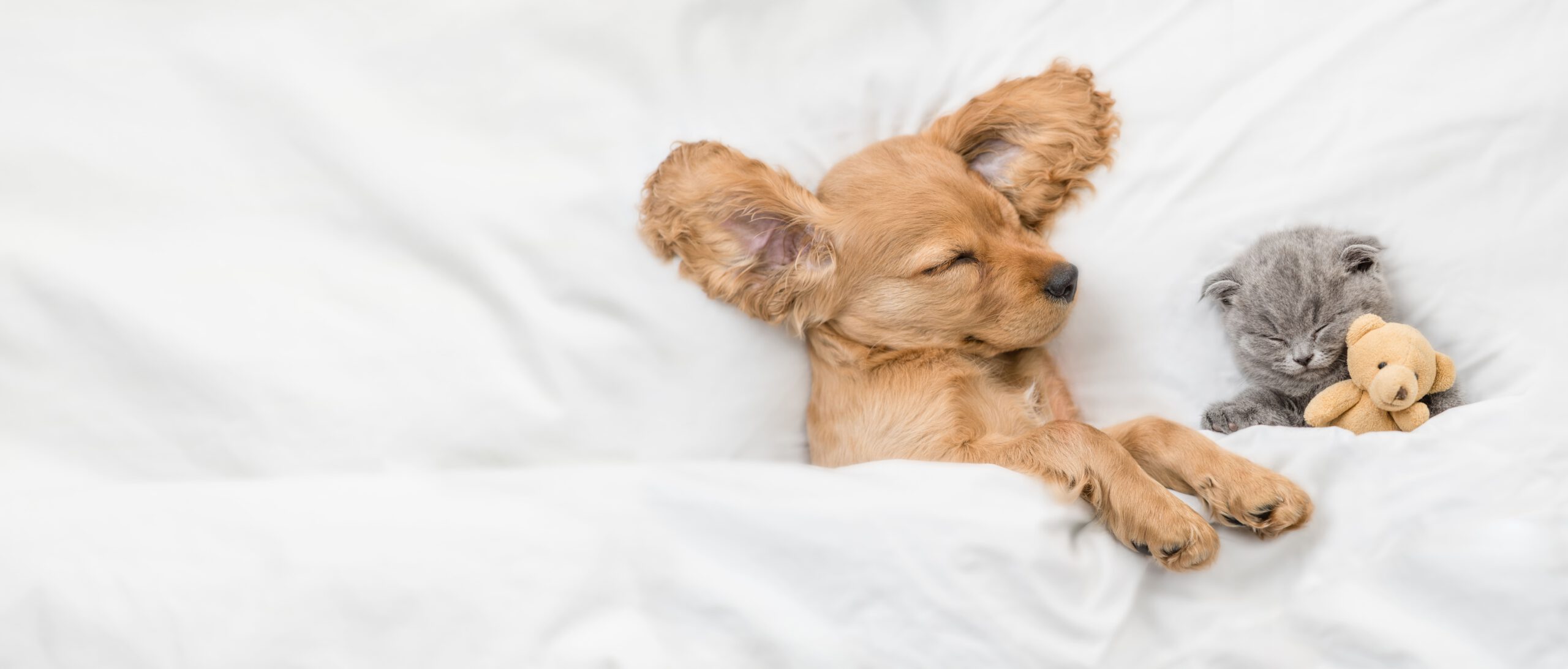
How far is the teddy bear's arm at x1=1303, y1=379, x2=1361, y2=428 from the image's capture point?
208 centimetres

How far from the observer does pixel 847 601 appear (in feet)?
5.68

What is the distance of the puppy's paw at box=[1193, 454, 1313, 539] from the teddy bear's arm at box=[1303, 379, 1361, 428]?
272 mm

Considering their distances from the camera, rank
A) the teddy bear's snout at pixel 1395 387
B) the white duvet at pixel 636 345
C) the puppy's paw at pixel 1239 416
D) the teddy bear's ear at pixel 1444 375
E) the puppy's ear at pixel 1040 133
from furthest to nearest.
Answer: the puppy's ear at pixel 1040 133
the puppy's paw at pixel 1239 416
the teddy bear's ear at pixel 1444 375
the teddy bear's snout at pixel 1395 387
the white duvet at pixel 636 345

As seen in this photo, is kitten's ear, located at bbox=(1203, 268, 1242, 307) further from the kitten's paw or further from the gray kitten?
the kitten's paw

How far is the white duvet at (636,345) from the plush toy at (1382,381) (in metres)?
0.11

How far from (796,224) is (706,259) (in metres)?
0.25

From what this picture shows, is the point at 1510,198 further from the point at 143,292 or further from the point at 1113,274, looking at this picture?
the point at 143,292

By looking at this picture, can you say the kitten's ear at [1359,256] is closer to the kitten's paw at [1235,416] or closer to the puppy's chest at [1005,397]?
the kitten's paw at [1235,416]

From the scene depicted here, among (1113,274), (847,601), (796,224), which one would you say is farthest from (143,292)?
(1113,274)

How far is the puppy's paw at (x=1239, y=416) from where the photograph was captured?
7.27ft

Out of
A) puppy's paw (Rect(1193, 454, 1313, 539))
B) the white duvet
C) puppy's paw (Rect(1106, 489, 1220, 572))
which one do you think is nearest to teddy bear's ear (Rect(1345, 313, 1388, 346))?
the white duvet

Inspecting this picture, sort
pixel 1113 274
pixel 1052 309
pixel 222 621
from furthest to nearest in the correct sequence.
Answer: pixel 1113 274 → pixel 1052 309 → pixel 222 621

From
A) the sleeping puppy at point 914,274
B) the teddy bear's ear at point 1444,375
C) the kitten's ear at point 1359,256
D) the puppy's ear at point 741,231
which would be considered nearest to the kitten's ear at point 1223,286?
the kitten's ear at point 1359,256

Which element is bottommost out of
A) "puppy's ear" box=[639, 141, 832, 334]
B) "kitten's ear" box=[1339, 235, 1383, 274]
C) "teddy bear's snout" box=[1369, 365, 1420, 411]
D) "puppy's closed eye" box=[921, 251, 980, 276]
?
"teddy bear's snout" box=[1369, 365, 1420, 411]
